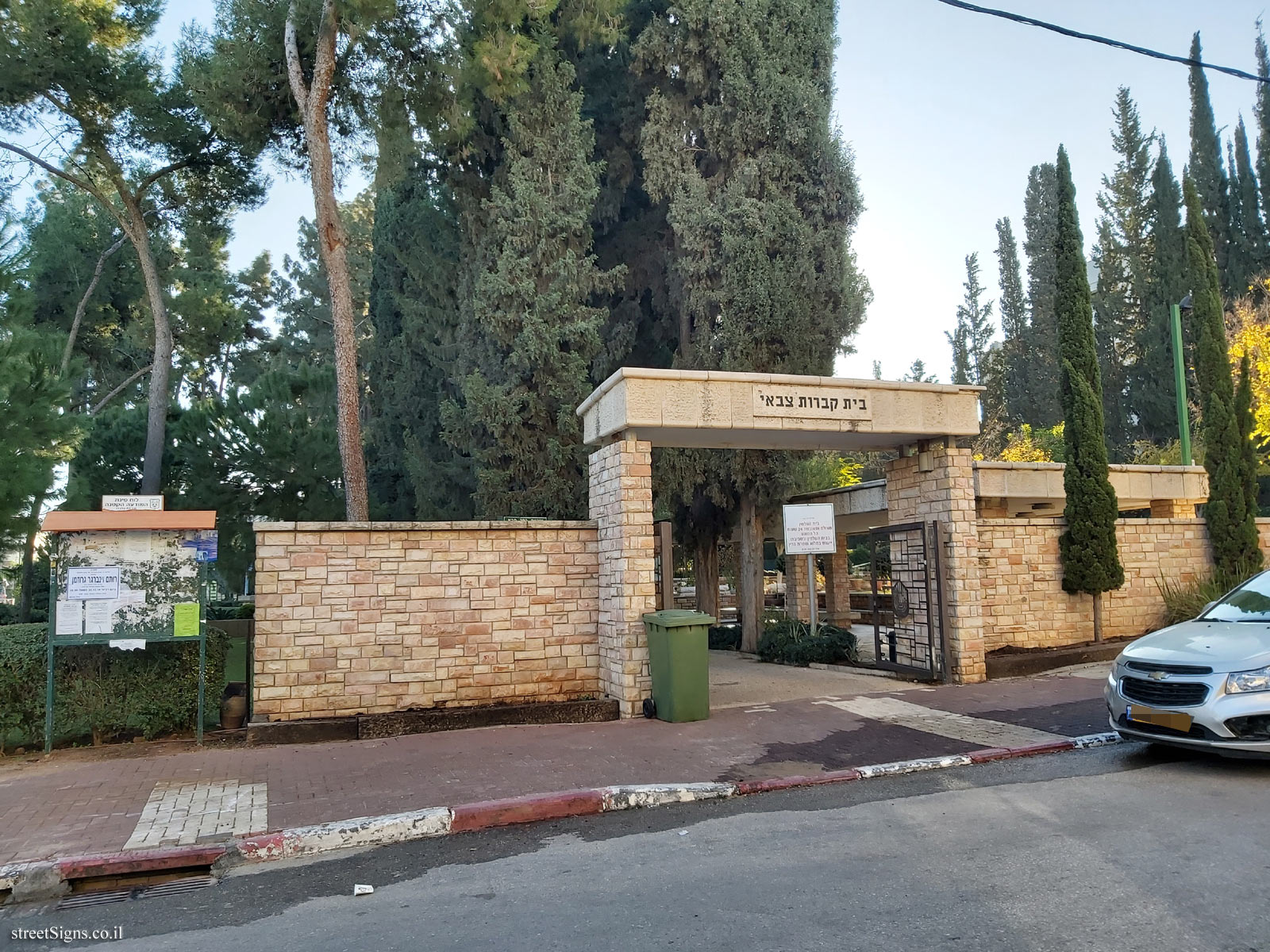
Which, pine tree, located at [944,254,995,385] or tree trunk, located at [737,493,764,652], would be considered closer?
tree trunk, located at [737,493,764,652]

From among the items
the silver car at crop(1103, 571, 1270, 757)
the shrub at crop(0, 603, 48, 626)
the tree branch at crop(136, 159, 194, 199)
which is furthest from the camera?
the shrub at crop(0, 603, 48, 626)

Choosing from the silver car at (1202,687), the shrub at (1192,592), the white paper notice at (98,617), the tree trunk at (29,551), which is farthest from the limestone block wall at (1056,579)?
the tree trunk at (29,551)

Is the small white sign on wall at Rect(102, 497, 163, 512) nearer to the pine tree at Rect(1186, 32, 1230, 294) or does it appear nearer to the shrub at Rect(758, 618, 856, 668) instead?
the shrub at Rect(758, 618, 856, 668)

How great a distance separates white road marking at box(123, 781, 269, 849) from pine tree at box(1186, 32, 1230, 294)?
4351cm

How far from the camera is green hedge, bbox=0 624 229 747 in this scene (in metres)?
8.95

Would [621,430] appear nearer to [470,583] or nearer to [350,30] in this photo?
[470,583]

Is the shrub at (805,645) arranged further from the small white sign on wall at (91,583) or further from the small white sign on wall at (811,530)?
the small white sign on wall at (91,583)

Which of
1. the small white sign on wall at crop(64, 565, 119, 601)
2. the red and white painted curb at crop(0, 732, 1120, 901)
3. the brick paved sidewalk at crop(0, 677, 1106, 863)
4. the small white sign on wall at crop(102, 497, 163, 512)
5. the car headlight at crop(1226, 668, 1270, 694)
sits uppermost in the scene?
the small white sign on wall at crop(102, 497, 163, 512)

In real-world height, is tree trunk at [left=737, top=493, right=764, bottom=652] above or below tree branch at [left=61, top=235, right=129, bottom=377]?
below

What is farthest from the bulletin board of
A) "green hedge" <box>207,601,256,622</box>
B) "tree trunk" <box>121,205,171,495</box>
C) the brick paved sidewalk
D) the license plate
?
"tree trunk" <box>121,205,171,495</box>

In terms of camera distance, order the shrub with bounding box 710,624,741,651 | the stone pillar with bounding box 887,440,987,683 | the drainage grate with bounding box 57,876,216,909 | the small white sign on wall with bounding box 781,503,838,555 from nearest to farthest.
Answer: the drainage grate with bounding box 57,876,216,909 → the stone pillar with bounding box 887,440,987,683 → the small white sign on wall with bounding box 781,503,838,555 → the shrub with bounding box 710,624,741,651

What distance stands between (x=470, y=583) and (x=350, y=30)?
10604 mm

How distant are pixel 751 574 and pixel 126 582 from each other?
526 inches

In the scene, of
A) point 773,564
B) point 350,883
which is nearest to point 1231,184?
point 773,564
